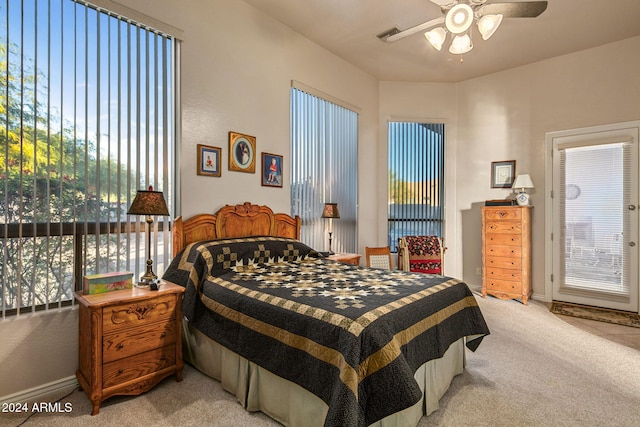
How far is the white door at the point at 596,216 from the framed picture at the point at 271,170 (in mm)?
3808

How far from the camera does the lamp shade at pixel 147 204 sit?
230 cm

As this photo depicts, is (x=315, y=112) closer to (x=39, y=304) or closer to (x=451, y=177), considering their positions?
(x=451, y=177)

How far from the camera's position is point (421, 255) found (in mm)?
4855

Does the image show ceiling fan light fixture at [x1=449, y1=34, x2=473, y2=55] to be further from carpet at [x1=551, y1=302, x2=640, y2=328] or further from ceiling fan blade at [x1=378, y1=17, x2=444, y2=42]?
carpet at [x1=551, y1=302, x2=640, y2=328]

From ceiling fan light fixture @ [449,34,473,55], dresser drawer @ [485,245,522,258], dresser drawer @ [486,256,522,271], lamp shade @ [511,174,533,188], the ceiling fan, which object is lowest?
dresser drawer @ [486,256,522,271]

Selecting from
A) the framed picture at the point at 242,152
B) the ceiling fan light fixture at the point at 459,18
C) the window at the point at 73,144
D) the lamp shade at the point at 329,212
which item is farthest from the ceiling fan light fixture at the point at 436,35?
the window at the point at 73,144

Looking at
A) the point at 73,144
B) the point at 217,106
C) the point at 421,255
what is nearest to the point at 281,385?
the point at 73,144

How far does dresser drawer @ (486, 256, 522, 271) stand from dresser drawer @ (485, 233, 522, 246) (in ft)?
0.69

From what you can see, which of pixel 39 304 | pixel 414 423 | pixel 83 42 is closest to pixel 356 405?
pixel 414 423

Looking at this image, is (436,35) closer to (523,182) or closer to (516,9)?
(516,9)

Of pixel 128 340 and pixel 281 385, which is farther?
pixel 128 340

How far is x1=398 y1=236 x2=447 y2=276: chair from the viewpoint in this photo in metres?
4.82

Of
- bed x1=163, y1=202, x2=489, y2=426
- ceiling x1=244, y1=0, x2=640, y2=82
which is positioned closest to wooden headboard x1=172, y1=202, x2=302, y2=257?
bed x1=163, y1=202, x2=489, y2=426

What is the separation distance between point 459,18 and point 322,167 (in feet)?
7.94
